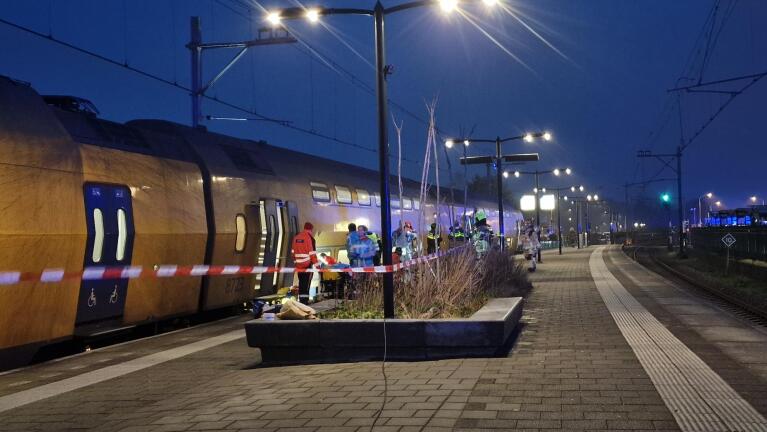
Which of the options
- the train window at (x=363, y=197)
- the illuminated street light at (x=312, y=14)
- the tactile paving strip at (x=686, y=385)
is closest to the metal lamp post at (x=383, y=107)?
the illuminated street light at (x=312, y=14)

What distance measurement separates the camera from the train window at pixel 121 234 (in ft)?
33.8

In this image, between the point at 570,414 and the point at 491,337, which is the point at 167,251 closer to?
the point at 491,337

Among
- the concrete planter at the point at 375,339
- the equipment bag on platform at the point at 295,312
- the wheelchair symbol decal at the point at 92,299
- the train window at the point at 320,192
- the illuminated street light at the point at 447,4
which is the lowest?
the concrete planter at the point at 375,339

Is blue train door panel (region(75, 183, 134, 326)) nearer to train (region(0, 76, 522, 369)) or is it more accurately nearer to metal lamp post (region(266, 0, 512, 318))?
train (region(0, 76, 522, 369))

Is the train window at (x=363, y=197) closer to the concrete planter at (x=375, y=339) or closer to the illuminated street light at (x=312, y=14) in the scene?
the illuminated street light at (x=312, y=14)

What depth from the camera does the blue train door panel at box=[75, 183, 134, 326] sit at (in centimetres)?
966

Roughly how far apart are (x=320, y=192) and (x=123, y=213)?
813cm

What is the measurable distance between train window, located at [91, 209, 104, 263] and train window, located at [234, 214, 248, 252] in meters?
4.06

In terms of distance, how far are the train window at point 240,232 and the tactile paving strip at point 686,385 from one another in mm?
7298

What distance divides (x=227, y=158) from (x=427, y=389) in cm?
905

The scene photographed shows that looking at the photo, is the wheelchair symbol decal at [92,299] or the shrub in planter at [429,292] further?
the wheelchair symbol decal at [92,299]

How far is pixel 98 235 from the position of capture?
983cm

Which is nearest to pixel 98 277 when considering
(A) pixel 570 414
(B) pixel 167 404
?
(B) pixel 167 404

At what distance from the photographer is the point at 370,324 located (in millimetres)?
8266
